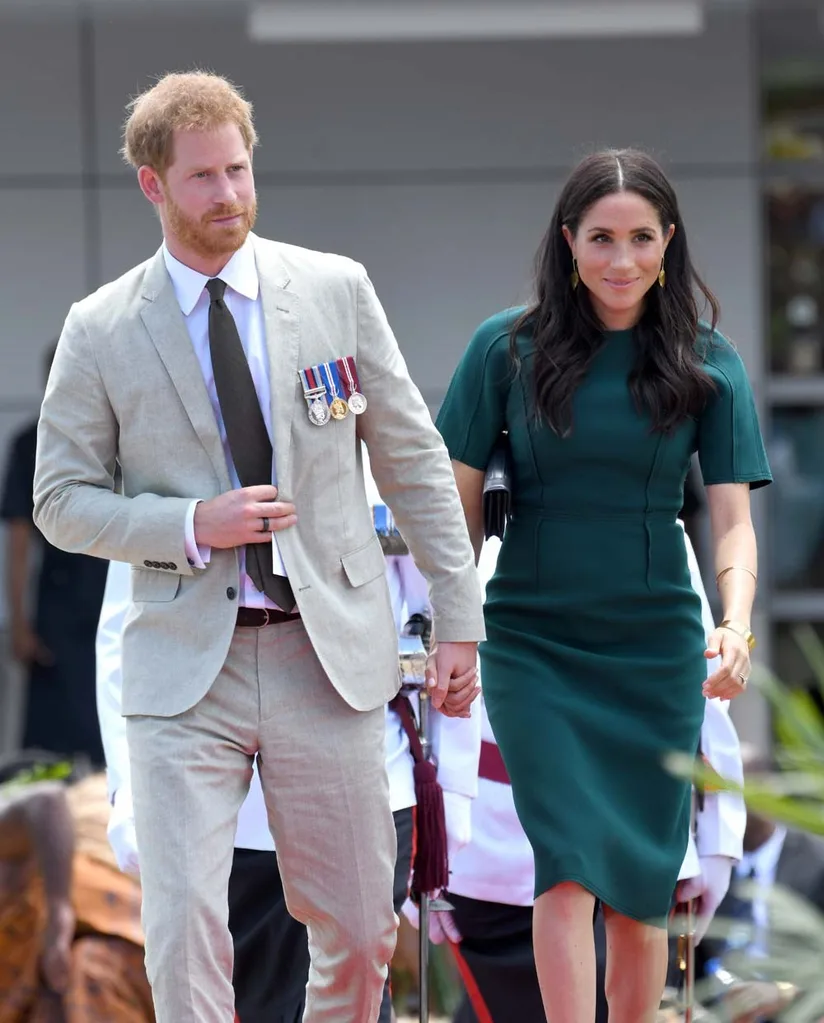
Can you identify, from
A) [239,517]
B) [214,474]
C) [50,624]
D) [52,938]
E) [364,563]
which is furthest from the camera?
[50,624]

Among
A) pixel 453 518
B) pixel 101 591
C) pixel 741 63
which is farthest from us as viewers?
pixel 741 63

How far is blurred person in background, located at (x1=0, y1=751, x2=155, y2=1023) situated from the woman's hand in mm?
2259

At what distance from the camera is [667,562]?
3600 mm

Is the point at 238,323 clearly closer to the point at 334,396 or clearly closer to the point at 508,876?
the point at 334,396

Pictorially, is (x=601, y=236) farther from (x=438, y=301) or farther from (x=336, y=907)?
(x=438, y=301)

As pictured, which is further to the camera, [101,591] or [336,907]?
[101,591]

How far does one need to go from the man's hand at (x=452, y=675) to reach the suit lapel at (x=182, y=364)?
0.50 metres

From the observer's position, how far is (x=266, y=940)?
154 inches

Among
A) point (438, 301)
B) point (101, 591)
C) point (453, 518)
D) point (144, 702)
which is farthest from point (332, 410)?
point (438, 301)

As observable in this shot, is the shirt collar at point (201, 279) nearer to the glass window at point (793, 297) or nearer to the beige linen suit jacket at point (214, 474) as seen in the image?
the beige linen suit jacket at point (214, 474)

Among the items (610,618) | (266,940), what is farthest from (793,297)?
(266,940)

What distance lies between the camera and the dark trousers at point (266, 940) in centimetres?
383

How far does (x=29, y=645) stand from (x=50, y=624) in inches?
5.2

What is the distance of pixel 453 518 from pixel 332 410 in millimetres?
314
